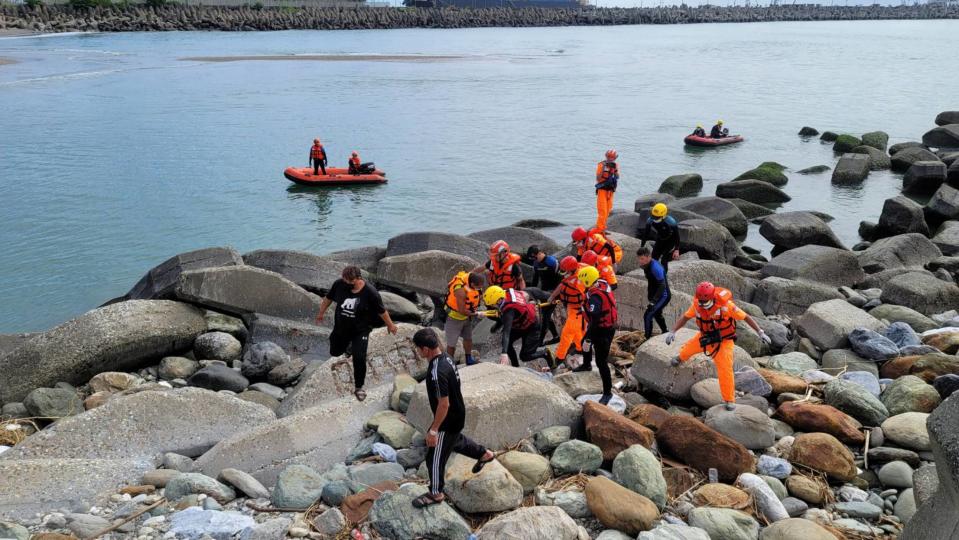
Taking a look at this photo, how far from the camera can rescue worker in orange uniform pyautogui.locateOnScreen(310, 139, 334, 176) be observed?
29.1 m

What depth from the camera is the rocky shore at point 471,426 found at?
706cm

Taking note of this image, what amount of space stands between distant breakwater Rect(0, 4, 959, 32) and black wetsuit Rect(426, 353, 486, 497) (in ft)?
315

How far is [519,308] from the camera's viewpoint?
10797 millimetres

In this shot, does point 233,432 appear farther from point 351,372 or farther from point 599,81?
point 599,81

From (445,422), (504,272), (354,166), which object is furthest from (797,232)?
(445,422)

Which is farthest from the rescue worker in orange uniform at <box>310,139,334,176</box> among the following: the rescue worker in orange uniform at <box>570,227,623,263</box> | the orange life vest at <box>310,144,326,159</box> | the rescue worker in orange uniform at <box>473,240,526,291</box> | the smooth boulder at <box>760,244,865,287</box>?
the rescue worker in orange uniform at <box>473,240,526,291</box>

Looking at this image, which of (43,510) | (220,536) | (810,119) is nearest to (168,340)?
(43,510)

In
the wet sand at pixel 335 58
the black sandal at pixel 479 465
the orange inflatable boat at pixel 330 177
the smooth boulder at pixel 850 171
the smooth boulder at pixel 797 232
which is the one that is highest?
the wet sand at pixel 335 58

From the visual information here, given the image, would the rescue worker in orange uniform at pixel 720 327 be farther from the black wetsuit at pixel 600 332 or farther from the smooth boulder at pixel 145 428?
the smooth boulder at pixel 145 428

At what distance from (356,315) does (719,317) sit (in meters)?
4.24

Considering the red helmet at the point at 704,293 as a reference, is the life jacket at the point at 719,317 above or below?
below

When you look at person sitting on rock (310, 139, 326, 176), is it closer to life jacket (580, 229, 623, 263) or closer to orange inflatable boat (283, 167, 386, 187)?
orange inflatable boat (283, 167, 386, 187)

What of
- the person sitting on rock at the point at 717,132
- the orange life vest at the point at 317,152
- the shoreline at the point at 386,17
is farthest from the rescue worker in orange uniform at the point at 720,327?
the shoreline at the point at 386,17

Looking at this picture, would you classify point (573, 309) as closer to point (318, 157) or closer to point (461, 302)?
point (461, 302)
